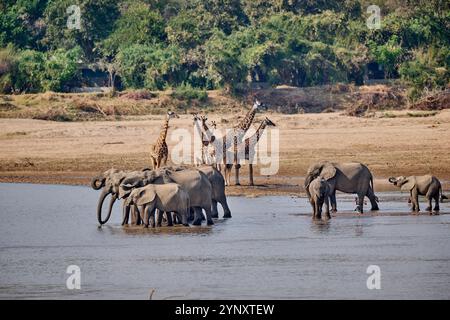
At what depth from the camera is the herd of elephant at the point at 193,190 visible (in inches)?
819

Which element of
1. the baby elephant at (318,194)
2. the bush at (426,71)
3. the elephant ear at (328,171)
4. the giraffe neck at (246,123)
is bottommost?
→ the baby elephant at (318,194)

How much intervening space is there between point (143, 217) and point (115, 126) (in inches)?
592

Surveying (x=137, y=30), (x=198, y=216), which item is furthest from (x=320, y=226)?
(x=137, y=30)

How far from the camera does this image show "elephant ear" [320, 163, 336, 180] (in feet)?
73.5

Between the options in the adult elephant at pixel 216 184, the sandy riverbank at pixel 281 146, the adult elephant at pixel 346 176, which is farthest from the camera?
the sandy riverbank at pixel 281 146

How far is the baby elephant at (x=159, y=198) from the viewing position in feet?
67.9

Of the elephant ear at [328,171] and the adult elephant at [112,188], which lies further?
the elephant ear at [328,171]

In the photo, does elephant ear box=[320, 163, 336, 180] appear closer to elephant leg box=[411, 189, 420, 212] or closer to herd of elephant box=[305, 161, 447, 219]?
herd of elephant box=[305, 161, 447, 219]

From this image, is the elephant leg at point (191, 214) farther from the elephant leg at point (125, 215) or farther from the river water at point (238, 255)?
the elephant leg at point (125, 215)

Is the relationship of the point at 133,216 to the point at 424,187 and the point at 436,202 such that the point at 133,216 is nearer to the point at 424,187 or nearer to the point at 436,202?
the point at 424,187

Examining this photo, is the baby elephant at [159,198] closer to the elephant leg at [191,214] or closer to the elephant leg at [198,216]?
the elephant leg at [198,216]

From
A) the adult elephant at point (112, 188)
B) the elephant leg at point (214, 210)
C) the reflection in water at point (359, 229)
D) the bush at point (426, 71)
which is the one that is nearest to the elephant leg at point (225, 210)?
the elephant leg at point (214, 210)

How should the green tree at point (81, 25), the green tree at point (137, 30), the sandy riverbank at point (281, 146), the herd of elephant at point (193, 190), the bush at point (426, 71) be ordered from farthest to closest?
the green tree at point (81, 25), the green tree at point (137, 30), the bush at point (426, 71), the sandy riverbank at point (281, 146), the herd of elephant at point (193, 190)

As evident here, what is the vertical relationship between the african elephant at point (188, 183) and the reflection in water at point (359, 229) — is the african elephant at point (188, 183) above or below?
above
